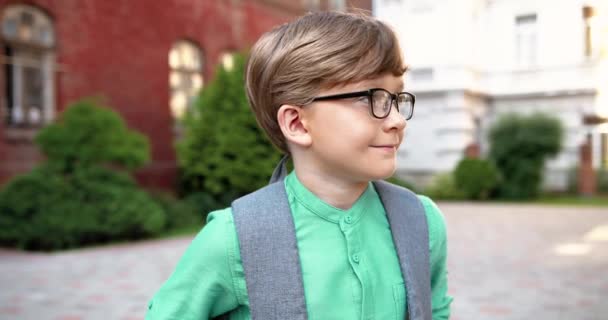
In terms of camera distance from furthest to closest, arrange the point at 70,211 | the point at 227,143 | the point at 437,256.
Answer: the point at 227,143 < the point at 70,211 < the point at 437,256

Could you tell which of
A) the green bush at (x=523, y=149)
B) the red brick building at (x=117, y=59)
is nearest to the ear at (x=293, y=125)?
the red brick building at (x=117, y=59)

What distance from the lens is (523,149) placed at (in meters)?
15.9

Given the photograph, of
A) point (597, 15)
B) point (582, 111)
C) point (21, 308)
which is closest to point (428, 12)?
point (597, 15)

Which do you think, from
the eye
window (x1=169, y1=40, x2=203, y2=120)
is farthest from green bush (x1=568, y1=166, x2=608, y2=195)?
the eye

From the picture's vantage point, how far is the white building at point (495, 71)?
51.2ft

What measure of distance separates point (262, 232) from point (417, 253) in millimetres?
367

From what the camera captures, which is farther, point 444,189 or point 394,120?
point 444,189

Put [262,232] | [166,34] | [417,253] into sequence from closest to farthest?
[262,232] < [417,253] < [166,34]

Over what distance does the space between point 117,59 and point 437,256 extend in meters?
10.6

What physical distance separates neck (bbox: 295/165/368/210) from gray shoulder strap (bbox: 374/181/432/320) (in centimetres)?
10

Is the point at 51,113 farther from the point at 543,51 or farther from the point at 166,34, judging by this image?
the point at 543,51

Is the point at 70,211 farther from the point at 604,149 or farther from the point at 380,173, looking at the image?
the point at 604,149

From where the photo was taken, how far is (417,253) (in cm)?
136

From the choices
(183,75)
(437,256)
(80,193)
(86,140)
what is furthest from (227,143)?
(437,256)
